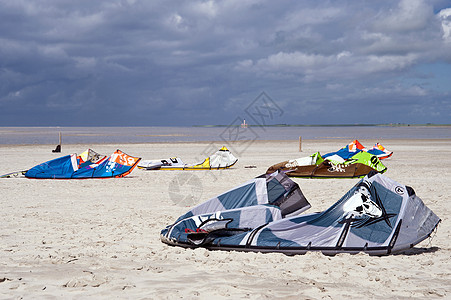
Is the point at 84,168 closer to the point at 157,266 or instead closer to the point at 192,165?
the point at 192,165

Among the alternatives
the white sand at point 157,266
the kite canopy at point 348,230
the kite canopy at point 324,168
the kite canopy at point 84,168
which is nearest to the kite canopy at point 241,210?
the kite canopy at point 348,230

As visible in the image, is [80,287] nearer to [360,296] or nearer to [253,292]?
[253,292]

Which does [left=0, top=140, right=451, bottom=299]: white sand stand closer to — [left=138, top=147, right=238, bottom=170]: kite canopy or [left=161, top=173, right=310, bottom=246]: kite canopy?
[left=161, top=173, right=310, bottom=246]: kite canopy

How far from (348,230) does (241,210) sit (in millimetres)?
1535

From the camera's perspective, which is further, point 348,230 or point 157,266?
point 348,230

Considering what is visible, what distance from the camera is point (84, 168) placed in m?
14.3

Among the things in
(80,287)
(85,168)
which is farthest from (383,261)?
(85,168)

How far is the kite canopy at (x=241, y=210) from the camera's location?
6.19m

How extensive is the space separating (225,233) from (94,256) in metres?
1.71

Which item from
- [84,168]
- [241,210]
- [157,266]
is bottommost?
[157,266]

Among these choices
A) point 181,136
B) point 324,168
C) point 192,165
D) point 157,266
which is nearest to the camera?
point 157,266

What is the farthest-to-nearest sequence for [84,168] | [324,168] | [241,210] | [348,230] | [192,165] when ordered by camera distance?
[192,165] < [84,168] < [324,168] < [241,210] < [348,230]

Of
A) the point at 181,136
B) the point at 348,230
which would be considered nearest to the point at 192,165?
the point at 348,230

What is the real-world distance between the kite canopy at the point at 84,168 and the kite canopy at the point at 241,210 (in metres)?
8.12
